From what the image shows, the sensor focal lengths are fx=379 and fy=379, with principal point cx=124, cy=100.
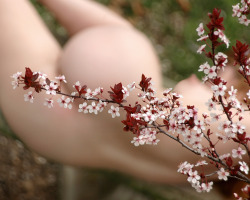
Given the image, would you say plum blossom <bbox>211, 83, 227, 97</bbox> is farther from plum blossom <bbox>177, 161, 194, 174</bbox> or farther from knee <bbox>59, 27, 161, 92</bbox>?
knee <bbox>59, 27, 161, 92</bbox>

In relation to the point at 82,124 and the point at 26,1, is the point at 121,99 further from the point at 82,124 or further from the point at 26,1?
the point at 26,1

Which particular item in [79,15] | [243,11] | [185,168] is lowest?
[185,168]

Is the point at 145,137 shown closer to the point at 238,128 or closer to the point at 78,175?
the point at 238,128

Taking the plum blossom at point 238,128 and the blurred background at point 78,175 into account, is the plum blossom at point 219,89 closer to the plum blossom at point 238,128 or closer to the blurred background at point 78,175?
the plum blossom at point 238,128

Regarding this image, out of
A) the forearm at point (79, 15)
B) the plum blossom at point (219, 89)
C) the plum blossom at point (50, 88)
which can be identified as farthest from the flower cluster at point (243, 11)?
the forearm at point (79, 15)

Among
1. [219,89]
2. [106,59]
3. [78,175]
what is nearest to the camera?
[219,89]

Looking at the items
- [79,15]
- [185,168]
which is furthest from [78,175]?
[185,168]
